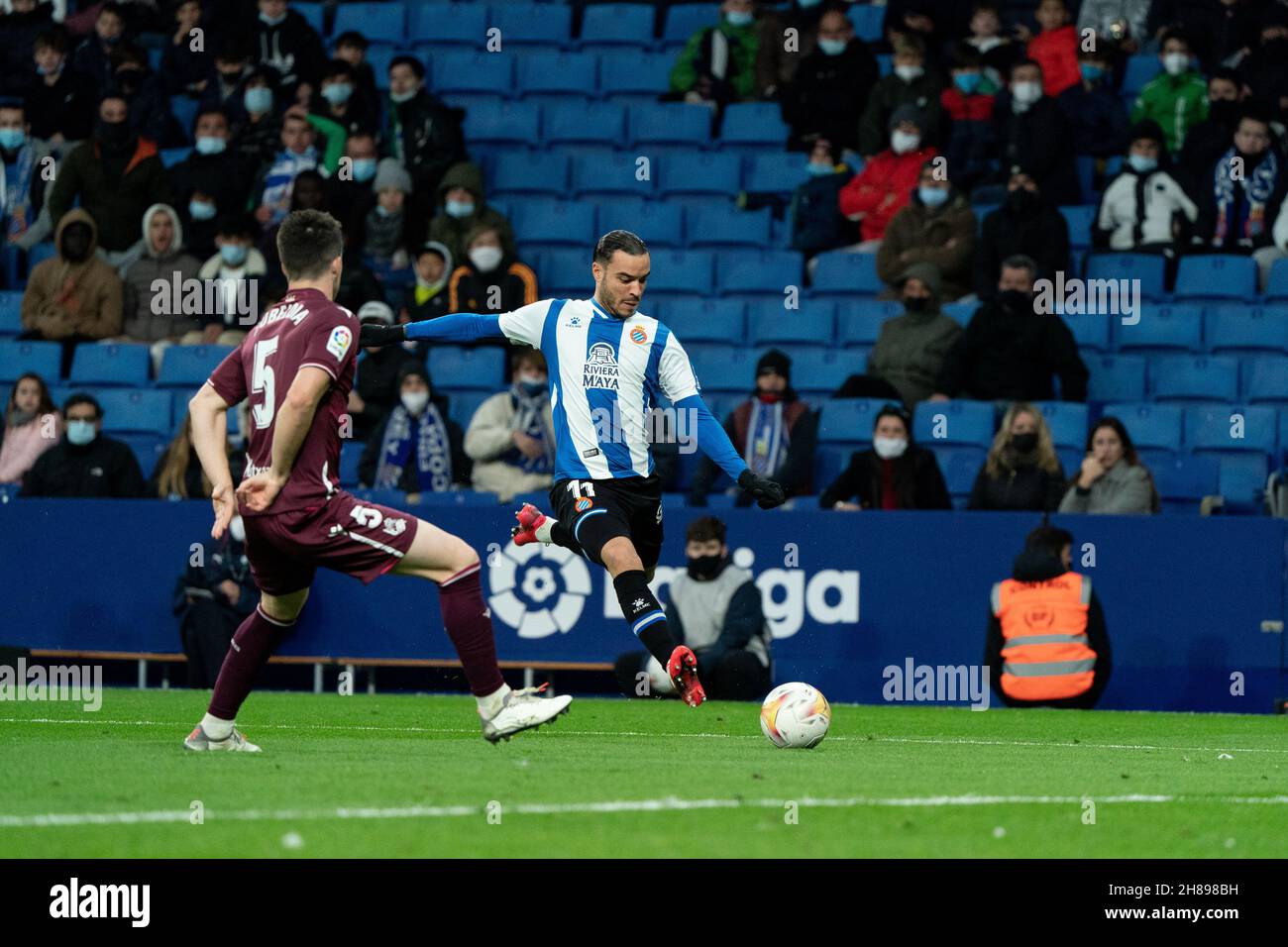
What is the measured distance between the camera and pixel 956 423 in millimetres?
15258

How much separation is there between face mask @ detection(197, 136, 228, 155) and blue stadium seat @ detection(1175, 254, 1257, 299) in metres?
8.50

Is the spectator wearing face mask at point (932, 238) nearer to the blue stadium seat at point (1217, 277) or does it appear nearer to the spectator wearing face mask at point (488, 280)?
the blue stadium seat at point (1217, 277)

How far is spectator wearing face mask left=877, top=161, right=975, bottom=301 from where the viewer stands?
54.7 ft

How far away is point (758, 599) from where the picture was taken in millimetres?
13508

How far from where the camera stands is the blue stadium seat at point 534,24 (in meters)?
20.1

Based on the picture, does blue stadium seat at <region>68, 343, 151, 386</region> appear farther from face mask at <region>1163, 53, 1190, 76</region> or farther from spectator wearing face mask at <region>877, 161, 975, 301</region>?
face mask at <region>1163, 53, 1190, 76</region>

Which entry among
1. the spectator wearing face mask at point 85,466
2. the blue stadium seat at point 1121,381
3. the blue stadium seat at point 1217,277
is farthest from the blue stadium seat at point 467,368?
the blue stadium seat at point 1217,277

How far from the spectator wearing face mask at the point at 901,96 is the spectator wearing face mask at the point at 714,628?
5.53m

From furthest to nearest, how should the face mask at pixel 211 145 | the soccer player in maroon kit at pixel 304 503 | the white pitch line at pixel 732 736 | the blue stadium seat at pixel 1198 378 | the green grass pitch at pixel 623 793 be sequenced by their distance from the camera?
1. the face mask at pixel 211 145
2. the blue stadium seat at pixel 1198 378
3. the white pitch line at pixel 732 736
4. the soccer player in maroon kit at pixel 304 503
5. the green grass pitch at pixel 623 793

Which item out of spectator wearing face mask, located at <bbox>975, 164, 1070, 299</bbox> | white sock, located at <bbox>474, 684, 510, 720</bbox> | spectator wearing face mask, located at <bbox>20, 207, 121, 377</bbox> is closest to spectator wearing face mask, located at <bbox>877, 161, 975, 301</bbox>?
spectator wearing face mask, located at <bbox>975, 164, 1070, 299</bbox>

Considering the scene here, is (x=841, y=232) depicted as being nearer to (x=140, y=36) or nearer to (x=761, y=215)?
(x=761, y=215)

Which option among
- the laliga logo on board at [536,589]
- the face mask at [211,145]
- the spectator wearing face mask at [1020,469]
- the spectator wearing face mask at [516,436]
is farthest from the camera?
the face mask at [211,145]

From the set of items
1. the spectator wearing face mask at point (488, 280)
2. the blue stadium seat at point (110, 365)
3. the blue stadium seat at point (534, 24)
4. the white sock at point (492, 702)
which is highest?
Answer: the blue stadium seat at point (534, 24)

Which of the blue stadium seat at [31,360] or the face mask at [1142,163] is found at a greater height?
the face mask at [1142,163]
